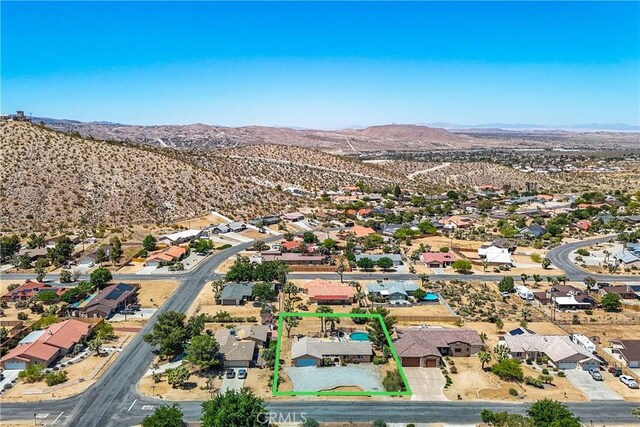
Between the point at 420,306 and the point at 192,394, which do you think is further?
the point at 420,306

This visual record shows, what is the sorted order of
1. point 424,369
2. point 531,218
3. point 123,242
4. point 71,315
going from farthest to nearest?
1. point 531,218
2. point 123,242
3. point 71,315
4. point 424,369

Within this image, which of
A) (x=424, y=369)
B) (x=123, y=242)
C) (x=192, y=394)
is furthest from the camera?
(x=123, y=242)

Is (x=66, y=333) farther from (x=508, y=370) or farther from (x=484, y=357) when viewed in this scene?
(x=508, y=370)

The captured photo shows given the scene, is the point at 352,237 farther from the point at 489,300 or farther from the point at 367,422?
the point at 367,422

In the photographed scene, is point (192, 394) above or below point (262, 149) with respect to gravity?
below

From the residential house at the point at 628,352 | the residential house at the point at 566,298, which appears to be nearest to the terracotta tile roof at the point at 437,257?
the residential house at the point at 566,298

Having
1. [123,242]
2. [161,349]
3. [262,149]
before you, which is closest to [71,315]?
[161,349]

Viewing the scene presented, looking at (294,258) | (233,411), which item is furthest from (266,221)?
(233,411)
